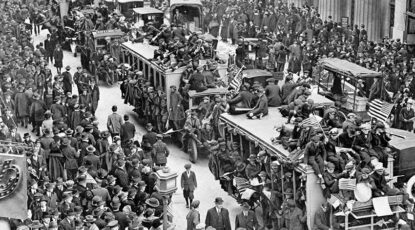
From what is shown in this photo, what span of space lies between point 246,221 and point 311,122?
9.99 ft

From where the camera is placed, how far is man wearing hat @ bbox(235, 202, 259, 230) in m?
21.6

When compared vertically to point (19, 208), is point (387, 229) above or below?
below

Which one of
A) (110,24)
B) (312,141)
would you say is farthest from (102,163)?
(110,24)

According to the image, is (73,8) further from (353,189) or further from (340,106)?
Result: (353,189)

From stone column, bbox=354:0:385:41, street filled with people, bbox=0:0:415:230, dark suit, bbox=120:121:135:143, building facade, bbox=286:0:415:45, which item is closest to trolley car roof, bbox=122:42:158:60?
street filled with people, bbox=0:0:415:230

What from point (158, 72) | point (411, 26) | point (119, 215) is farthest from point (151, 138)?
point (411, 26)

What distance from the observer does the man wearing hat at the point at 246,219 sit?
21625 mm

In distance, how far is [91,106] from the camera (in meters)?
31.7

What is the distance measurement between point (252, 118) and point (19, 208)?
9611 millimetres

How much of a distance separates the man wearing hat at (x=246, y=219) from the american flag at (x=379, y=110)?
574 centimetres

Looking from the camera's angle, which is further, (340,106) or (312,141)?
(340,106)

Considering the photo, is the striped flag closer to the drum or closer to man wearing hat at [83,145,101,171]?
the drum

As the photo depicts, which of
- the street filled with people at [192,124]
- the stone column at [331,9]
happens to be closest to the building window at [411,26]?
the street filled with people at [192,124]

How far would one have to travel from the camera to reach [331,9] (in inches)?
1930
